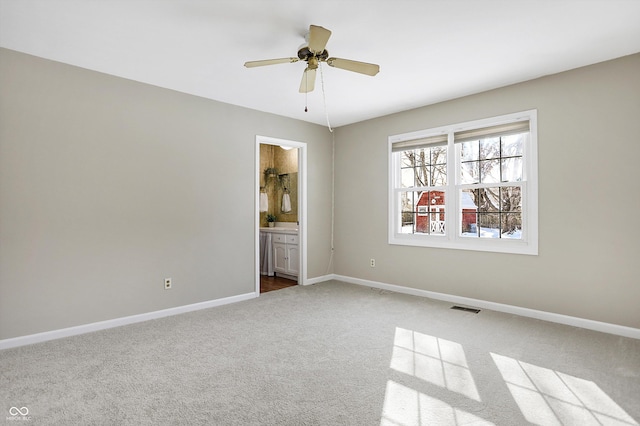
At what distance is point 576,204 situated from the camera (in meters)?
3.39

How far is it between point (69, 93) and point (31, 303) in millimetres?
1915

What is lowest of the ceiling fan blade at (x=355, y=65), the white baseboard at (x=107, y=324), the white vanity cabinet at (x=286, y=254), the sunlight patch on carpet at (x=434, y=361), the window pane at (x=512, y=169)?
the sunlight patch on carpet at (x=434, y=361)

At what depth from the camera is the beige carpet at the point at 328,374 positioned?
199 cm

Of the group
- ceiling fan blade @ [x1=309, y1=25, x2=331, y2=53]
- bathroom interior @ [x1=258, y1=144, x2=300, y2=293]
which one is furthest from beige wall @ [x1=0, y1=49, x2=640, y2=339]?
ceiling fan blade @ [x1=309, y1=25, x2=331, y2=53]

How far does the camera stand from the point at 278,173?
6.83 metres

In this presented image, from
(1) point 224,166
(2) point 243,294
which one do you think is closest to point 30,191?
(1) point 224,166

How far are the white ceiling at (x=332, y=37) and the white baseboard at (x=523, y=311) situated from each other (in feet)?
7.95

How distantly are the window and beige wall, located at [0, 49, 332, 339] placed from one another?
2.13 metres

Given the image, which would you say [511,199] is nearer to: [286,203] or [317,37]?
[317,37]

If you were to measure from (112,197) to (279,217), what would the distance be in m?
3.61

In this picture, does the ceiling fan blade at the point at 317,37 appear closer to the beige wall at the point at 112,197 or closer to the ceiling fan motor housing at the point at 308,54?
the ceiling fan motor housing at the point at 308,54

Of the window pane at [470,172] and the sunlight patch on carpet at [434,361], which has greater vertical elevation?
the window pane at [470,172]

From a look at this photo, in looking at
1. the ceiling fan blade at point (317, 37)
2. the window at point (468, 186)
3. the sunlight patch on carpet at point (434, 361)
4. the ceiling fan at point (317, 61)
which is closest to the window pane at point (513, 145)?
the window at point (468, 186)

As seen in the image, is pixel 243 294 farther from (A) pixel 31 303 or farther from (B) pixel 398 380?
(B) pixel 398 380
